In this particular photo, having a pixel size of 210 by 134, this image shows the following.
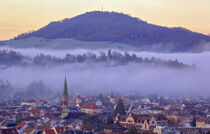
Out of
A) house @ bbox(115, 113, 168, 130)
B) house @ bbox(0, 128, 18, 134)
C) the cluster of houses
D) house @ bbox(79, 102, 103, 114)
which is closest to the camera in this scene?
house @ bbox(0, 128, 18, 134)

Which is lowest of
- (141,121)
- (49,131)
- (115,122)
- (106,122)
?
(141,121)

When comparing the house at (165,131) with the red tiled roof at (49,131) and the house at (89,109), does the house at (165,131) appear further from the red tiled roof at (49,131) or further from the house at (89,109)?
the house at (89,109)

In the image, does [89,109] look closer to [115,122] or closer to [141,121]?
[141,121]

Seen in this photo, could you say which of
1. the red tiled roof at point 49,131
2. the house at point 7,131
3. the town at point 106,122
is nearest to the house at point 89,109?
the town at point 106,122

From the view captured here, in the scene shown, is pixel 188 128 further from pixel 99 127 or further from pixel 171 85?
pixel 171 85

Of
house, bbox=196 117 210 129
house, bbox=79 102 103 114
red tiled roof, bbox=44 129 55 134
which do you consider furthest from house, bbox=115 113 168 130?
house, bbox=79 102 103 114

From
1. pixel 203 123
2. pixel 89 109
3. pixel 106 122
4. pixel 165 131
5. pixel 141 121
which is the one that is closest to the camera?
pixel 165 131

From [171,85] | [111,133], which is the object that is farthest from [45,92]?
[111,133]

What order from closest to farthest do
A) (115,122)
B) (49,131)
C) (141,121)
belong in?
(49,131) < (115,122) < (141,121)

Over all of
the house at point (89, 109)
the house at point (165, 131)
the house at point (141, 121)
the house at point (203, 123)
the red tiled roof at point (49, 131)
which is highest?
the red tiled roof at point (49, 131)

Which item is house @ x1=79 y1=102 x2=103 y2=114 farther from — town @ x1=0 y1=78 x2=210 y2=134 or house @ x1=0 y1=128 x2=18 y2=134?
house @ x1=0 y1=128 x2=18 y2=134

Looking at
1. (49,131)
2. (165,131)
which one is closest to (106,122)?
(165,131)
